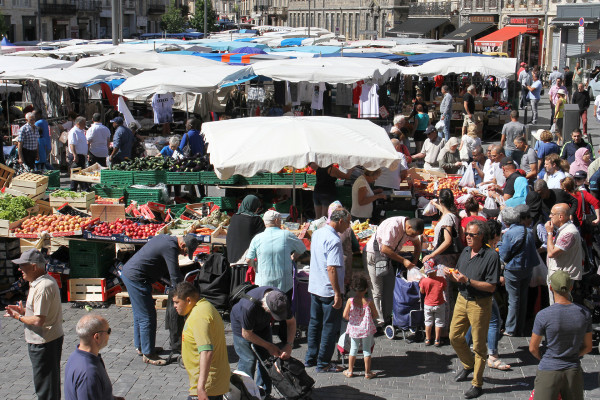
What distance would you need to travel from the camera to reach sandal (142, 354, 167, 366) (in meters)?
8.11

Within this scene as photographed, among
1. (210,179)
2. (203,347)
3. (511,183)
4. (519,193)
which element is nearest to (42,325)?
(203,347)

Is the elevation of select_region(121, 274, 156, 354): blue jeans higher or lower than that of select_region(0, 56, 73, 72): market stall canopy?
lower

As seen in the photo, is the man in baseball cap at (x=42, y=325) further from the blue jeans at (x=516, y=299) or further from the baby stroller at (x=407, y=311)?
the blue jeans at (x=516, y=299)

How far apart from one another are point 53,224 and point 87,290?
1.01 m

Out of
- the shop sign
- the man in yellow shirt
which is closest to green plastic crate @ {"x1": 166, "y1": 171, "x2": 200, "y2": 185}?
the man in yellow shirt

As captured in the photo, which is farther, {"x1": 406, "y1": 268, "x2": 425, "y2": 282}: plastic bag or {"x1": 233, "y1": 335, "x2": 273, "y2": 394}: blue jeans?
{"x1": 406, "y1": 268, "x2": 425, "y2": 282}: plastic bag

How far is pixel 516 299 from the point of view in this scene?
880cm

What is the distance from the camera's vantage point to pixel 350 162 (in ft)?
31.8

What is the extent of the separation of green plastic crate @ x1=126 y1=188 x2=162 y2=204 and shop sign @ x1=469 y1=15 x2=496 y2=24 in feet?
157

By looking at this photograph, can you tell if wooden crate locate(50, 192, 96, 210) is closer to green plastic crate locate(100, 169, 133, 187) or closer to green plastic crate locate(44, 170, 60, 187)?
green plastic crate locate(100, 169, 133, 187)

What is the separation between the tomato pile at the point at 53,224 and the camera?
32.9 ft

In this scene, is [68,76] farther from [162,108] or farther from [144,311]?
[144,311]

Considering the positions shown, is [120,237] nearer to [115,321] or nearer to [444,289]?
[115,321]

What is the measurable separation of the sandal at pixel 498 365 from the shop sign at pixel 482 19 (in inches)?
2005
